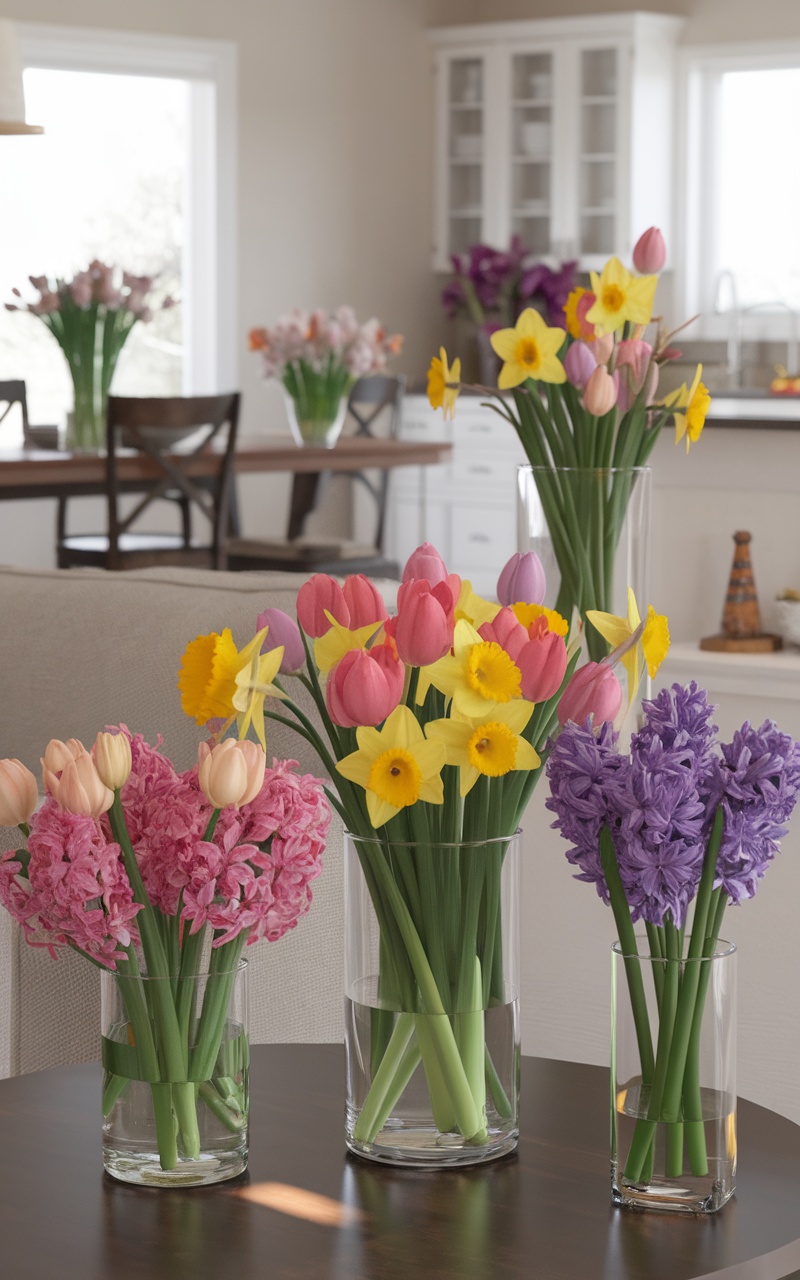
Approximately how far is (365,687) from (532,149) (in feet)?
21.9

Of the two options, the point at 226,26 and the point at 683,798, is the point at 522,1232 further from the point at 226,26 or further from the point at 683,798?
the point at 226,26

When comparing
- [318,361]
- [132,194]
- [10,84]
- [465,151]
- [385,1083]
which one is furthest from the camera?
[465,151]

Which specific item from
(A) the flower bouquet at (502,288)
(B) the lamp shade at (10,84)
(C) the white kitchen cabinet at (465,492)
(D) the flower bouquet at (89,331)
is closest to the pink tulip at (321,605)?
(B) the lamp shade at (10,84)

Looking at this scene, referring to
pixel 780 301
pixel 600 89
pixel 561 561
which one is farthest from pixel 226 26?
pixel 561 561

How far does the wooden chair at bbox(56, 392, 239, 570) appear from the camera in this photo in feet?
15.0

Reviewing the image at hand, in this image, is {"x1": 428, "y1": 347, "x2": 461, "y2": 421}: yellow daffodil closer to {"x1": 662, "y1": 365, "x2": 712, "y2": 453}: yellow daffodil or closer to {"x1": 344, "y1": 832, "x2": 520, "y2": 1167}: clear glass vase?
{"x1": 662, "y1": 365, "x2": 712, "y2": 453}: yellow daffodil

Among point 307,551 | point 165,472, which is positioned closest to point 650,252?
point 165,472

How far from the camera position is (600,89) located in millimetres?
7125

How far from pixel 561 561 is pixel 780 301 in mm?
5538

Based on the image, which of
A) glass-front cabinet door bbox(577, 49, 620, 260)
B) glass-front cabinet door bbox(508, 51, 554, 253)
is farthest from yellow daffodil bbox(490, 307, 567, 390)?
glass-front cabinet door bbox(508, 51, 554, 253)

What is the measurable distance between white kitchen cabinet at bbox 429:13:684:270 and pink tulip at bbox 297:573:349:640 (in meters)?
6.15

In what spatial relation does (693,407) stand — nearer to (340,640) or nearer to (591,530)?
(591,530)

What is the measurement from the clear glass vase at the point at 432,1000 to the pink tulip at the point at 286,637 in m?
0.10

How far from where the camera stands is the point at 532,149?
24.0 ft
